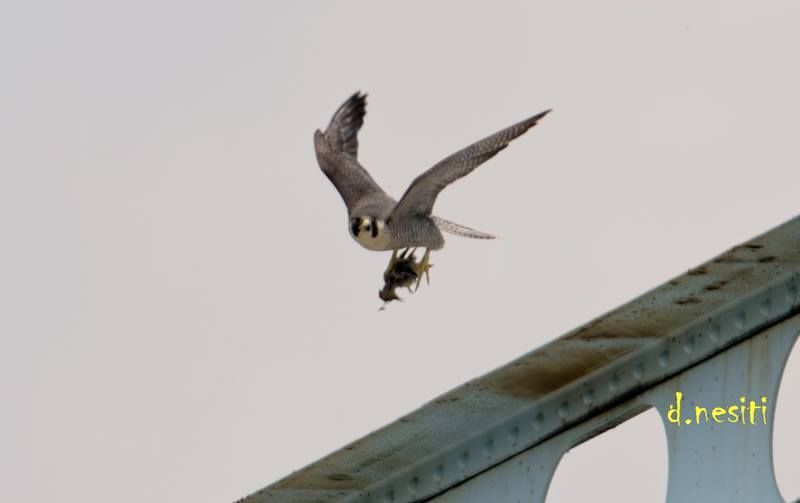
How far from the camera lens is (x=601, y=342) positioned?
36.6 ft

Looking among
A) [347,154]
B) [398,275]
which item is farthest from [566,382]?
[347,154]

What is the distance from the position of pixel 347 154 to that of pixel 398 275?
273 cm

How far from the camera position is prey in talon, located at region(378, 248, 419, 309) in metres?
14.9

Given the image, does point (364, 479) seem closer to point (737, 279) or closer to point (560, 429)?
point (560, 429)

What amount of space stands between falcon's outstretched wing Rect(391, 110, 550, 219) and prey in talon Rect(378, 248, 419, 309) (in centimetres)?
32

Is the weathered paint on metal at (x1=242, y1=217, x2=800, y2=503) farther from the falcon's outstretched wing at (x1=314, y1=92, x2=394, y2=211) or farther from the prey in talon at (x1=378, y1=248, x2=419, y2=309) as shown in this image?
the falcon's outstretched wing at (x1=314, y1=92, x2=394, y2=211)

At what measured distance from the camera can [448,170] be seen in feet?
51.3

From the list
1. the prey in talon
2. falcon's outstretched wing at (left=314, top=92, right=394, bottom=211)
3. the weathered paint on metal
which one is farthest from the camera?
falcon's outstretched wing at (left=314, top=92, right=394, bottom=211)

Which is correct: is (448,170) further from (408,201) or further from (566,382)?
(566,382)

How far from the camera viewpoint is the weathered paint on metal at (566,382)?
10664 mm

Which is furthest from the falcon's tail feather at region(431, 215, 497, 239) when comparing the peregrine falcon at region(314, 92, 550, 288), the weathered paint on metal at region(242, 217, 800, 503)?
the weathered paint on metal at region(242, 217, 800, 503)

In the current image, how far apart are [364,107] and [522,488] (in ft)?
22.3

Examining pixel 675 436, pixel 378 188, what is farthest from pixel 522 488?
pixel 378 188

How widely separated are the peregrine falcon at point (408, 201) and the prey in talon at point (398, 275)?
0.02 m
